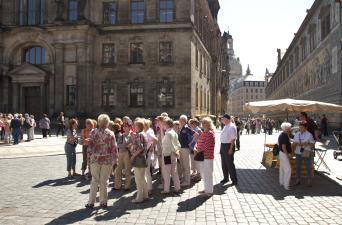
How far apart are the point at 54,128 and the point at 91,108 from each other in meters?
3.85

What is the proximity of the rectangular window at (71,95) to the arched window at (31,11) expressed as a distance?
7.78 metres

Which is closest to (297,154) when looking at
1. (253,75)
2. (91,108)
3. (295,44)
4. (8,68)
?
(91,108)

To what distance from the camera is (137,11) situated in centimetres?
3697

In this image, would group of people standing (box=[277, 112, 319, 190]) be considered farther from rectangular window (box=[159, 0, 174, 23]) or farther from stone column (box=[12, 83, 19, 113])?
stone column (box=[12, 83, 19, 113])

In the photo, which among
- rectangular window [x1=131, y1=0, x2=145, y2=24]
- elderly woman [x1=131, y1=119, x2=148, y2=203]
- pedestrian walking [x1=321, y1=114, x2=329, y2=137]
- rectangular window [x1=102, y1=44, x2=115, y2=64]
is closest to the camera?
elderly woman [x1=131, y1=119, x2=148, y2=203]

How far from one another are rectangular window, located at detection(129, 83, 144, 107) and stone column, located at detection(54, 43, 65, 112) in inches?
254

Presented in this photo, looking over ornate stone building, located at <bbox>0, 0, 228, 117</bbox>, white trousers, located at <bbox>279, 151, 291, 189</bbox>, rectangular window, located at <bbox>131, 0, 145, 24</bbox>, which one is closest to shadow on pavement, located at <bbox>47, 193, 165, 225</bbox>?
white trousers, located at <bbox>279, 151, 291, 189</bbox>

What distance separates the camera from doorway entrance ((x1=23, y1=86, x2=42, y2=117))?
37812mm

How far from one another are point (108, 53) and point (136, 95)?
5037mm

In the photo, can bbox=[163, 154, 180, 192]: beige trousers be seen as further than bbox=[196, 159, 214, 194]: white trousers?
Yes

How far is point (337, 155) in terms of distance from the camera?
15070 millimetres

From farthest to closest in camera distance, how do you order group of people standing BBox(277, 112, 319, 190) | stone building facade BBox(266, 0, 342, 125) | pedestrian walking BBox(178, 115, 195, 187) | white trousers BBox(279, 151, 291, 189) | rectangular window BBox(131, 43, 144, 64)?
rectangular window BBox(131, 43, 144, 64), stone building facade BBox(266, 0, 342, 125), pedestrian walking BBox(178, 115, 195, 187), group of people standing BBox(277, 112, 319, 190), white trousers BBox(279, 151, 291, 189)

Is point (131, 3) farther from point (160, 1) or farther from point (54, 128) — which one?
point (54, 128)

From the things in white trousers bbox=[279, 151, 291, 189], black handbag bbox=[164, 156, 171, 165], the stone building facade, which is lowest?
white trousers bbox=[279, 151, 291, 189]
